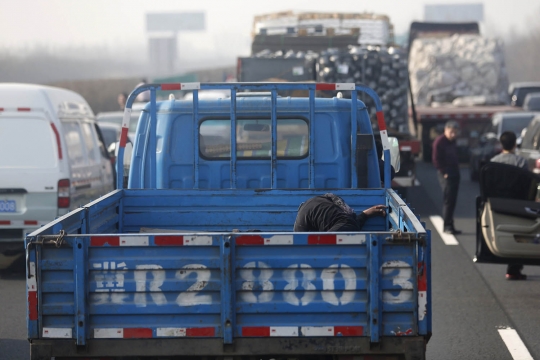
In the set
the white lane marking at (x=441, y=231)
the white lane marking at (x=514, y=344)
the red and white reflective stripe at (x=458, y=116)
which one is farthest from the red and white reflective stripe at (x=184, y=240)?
the red and white reflective stripe at (x=458, y=116)

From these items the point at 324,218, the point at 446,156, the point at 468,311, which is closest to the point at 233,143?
the point at 324,218

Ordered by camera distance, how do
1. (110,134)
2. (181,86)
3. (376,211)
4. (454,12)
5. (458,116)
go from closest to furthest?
1. (376,211)
2. (181,86)
3. (110,134)
4. (458,116)
5. (454,12)

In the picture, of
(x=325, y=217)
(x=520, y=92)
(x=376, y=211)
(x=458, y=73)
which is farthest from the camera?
(x=520, y=92)

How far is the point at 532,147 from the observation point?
13453 millimetres

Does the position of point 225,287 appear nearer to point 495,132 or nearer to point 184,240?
point 184,240

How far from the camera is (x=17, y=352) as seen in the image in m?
7.01

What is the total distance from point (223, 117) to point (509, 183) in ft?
9.01

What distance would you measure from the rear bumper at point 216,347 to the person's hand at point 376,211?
6.73ft

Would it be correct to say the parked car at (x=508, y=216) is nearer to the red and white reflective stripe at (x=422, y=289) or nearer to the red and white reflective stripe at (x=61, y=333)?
the red and white reflective stripe at (x=422, y=289)

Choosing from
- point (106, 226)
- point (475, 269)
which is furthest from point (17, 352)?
point (475, 269)

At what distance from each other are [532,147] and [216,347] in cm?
985

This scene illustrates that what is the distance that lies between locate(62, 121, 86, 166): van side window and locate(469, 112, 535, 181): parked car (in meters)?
10.9

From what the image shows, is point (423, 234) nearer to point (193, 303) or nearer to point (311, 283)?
point (311, 283)

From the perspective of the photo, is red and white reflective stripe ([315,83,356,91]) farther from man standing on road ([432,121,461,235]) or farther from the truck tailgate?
man standing on road ([432,121,461,235])
